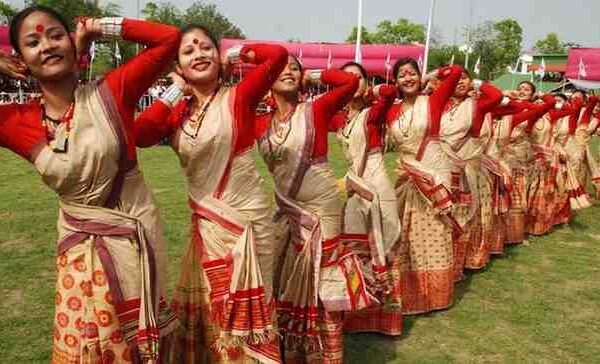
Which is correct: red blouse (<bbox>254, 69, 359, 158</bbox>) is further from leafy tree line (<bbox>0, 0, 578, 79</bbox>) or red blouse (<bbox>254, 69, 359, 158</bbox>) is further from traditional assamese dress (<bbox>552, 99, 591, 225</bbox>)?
leafy tree line (<bbox>0, 0, 578, 79</bbox>)

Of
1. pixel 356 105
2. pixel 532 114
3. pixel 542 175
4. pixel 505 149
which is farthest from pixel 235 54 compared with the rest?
pixel 542 175

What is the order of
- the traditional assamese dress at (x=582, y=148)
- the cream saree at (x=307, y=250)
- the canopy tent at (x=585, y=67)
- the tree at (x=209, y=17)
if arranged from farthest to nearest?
1. the tree at (x=209, y=17)
2. the canopy tent at (x=585, y=67)
3. the traditional assamese dress at (x=582, y=148)
4. the cream saree at (x=307, y=250)

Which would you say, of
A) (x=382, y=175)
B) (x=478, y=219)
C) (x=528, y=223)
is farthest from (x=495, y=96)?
(x=528, y=223)

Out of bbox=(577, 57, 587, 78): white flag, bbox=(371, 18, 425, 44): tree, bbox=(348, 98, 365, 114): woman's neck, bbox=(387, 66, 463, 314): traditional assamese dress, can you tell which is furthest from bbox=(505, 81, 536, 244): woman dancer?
bbox=(371, 18, 425, 44): tree

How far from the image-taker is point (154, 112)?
290cm

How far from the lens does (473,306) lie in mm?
5262

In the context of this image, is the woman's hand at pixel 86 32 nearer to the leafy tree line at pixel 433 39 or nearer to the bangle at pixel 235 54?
the bangle at pixel 235 54

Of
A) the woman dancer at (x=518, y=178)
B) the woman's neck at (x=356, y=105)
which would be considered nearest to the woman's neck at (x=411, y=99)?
the woman's neck at (x=356, y=105)

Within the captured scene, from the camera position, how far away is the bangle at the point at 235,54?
2934 mm

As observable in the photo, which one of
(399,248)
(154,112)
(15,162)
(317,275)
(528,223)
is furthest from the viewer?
(15,162)

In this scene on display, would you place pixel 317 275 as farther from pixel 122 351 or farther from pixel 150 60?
pixel 150 60

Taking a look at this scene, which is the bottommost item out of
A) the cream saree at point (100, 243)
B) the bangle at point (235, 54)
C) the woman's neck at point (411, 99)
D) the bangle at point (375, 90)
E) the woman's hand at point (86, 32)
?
the cream saree at point (100, 243)

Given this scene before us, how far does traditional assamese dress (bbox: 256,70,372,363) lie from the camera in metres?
3.43

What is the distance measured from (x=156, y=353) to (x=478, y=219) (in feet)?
15.4
